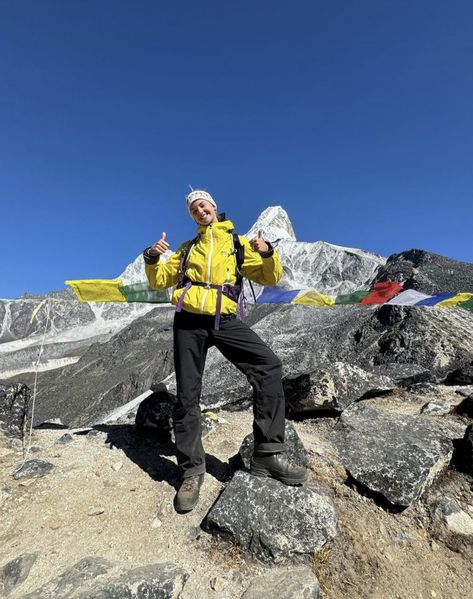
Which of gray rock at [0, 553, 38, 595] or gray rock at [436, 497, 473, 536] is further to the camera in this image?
gray rock at [436, 497, 473, 536]

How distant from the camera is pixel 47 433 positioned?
584 cm

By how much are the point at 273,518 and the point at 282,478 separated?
1.35ft

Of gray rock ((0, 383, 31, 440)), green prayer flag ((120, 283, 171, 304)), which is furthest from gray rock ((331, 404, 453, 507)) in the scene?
gray rock ((0, 383, 31, 440))

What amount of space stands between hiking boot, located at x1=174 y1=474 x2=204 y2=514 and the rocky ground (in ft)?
0.24

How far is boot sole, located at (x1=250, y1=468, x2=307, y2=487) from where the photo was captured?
3.70 metres

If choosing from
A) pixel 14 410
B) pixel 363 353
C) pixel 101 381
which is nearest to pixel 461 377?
pixel 363 353

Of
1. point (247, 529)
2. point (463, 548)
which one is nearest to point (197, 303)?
point (247, 529)

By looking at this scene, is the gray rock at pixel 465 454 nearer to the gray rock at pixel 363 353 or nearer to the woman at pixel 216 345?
the gray rock at pixel 363 353

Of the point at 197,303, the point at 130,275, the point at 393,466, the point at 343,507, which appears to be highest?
the point at 130,275

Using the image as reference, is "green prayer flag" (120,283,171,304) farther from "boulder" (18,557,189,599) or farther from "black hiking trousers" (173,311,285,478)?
"boulder" (18,557,189,599)

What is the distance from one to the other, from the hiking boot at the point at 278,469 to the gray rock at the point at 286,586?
80 centimetres

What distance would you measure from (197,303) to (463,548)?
3621 millimetres

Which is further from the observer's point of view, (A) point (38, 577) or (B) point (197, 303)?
(B) point (197, 303)

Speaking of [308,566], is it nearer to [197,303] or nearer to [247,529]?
[247,529]
